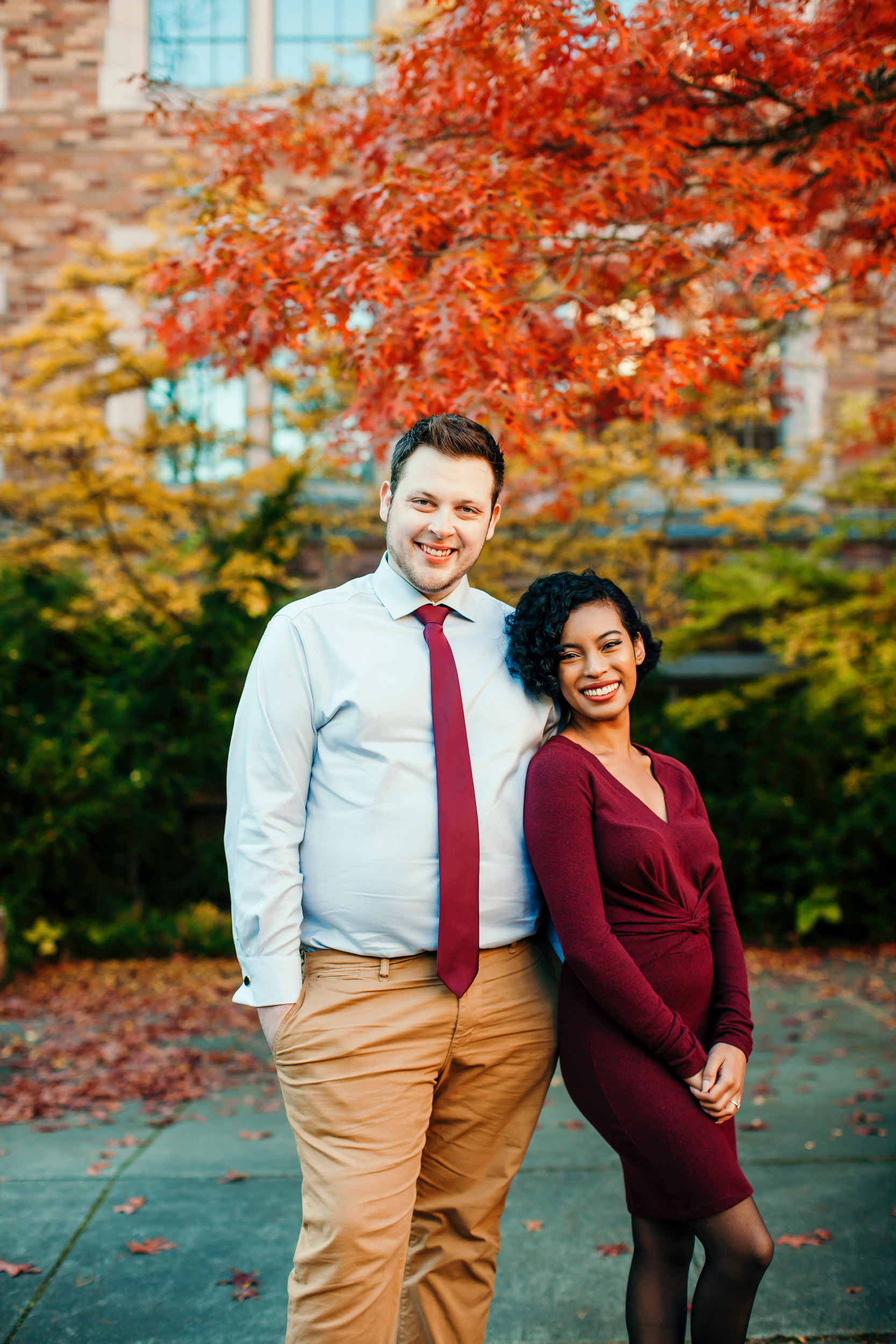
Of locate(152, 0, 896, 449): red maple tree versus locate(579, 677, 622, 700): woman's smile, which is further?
locate(152, 0, 896, 449): red maple tree

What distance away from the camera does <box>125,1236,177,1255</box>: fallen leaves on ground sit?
311 cm

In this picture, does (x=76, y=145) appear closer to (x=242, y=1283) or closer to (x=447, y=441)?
(x=447, y=441)

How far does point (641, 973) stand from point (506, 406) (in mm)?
2004

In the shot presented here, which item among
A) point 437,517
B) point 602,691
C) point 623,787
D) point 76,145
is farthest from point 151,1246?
point 76,145

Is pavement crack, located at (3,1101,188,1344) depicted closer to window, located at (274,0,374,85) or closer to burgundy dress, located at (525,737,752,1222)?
burgundy dress, located at (525,737,752,1222)

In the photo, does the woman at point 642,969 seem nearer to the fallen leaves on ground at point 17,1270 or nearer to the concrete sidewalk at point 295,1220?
the concrete sidewalk at point 295,1220

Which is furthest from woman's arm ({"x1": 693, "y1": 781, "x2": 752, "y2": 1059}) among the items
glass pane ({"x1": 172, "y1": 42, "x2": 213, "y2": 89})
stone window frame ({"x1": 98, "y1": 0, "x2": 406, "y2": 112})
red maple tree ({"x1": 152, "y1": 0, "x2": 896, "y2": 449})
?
glass pane ({"x1": 172, "y1": 42, "x2": 213, "y2": 89})

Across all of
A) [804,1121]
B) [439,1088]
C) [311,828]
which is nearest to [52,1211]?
[439,1088]

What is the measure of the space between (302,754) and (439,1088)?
80 centimetres

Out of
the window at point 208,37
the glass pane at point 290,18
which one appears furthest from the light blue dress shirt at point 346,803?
the glass pane at point 290,18

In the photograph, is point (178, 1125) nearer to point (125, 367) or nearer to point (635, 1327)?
point (635, 1327)

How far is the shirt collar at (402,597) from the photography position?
2.21 metres

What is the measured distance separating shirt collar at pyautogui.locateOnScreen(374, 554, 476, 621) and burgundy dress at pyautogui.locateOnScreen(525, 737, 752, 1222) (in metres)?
0.37

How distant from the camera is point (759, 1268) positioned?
1.98 meters
